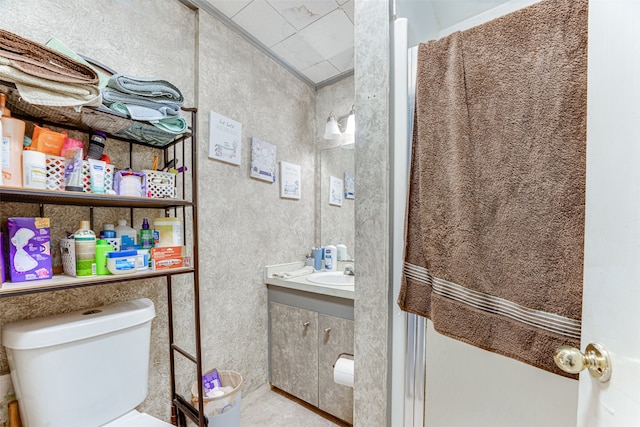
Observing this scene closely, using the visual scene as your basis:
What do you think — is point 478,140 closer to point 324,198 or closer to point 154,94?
point 154,94

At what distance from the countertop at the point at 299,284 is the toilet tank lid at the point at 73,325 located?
0.80 meters

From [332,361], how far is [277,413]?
51 centimetres

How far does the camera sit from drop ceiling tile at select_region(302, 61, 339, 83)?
200 cm

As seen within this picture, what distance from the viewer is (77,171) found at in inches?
33.6

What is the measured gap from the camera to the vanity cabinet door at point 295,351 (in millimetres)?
1594

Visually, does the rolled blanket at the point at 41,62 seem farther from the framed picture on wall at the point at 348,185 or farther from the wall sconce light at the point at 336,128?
the framed picture on wall at the point at 348,185

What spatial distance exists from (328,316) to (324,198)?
102 centimetres

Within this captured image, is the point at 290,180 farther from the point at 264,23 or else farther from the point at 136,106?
the point at 136,106

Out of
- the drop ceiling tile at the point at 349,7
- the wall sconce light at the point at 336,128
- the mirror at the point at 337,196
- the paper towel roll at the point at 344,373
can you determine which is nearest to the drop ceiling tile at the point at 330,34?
the drop ceiling tile at the point at 349,7

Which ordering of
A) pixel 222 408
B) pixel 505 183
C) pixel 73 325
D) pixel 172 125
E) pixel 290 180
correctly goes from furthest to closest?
pixel 290 180 < pixel 222 408 < pixel 172 125 < pixel 73 325 < pixel 505 183

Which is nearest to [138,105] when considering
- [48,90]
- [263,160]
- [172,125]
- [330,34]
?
[172,125]

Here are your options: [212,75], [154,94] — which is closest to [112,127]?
[154,94]

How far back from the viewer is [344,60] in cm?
193

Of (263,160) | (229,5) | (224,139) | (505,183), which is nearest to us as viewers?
(505,183)
